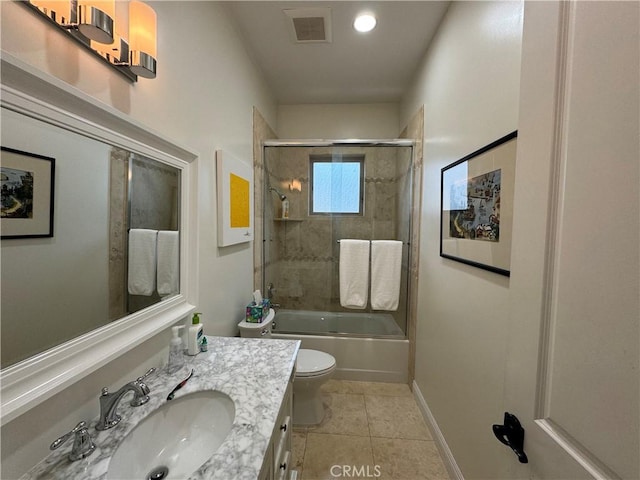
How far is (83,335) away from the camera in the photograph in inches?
28.5

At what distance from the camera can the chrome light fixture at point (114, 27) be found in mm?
636

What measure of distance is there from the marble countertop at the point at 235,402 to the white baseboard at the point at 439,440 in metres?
1.14

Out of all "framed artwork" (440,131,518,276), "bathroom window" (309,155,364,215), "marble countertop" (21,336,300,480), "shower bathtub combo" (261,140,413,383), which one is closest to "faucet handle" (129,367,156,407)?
"marble countertop" (21,336,300,480)

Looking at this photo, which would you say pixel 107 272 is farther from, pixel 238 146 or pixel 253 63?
pixel 253 63

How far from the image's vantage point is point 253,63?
7.07ft

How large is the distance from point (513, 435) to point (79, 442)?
1.09 m

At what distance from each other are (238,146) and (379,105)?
75.5 inches

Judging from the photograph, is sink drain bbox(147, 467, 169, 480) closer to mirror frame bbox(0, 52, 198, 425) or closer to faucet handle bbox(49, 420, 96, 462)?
faucet handle bbox(49, 420, 96, 462)

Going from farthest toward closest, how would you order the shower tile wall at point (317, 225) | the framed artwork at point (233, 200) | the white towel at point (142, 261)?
1. the shower tile wall at point (317, 225)
2. the framed artwork at point (233, 200)
3. the white towel at point (142, 261)

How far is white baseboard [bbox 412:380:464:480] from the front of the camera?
1.40 metres

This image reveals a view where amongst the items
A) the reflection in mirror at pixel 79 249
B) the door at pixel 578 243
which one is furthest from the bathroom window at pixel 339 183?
the door at pixel 578 243

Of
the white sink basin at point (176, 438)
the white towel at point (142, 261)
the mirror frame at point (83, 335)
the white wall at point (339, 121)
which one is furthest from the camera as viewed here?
the white wall at point (339, 121)

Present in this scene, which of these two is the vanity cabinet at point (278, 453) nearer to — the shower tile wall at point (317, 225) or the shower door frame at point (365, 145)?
the shower door frame at point (365, 145)

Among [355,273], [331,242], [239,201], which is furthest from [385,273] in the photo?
[239,201]
